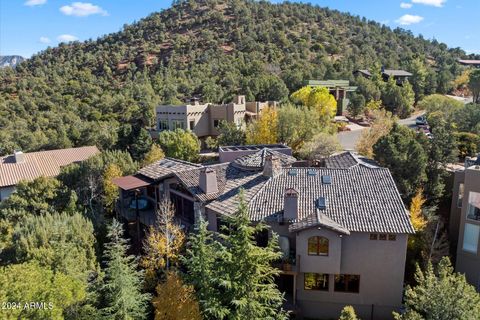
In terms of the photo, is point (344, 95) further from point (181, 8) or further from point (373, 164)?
point (181, 8)

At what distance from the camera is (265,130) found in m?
49.3

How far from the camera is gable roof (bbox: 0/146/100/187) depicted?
4438cm

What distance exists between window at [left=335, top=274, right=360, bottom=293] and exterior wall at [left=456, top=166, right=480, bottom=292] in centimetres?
921

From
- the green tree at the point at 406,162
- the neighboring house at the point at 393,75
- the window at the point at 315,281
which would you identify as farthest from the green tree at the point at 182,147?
the neighboring house at the point at 393,75

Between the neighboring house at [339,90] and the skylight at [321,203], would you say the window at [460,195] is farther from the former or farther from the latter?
the neighboring house at [339,90]

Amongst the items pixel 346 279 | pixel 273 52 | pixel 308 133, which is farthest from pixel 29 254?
pixel 273 52

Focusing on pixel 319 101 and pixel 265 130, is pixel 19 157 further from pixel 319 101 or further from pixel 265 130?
pixel 319 101

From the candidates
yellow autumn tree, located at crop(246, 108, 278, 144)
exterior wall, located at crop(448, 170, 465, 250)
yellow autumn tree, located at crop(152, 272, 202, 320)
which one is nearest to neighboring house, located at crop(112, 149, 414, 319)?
yellow autumn tree, located at crop(152, 272, 202, 320)

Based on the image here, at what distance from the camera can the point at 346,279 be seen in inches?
954

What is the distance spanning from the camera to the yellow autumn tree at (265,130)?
49.2m

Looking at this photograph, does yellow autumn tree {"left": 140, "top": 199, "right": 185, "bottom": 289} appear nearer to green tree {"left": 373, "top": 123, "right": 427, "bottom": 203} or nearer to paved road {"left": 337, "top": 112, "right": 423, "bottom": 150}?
green tree {"left": 373, "top": 123, "right": 427, "bottom": 203}

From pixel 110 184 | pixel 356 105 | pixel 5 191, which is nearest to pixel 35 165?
pixel 5 191

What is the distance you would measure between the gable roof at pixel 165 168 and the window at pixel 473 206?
21333mm

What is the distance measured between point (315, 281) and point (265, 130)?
2765cm
